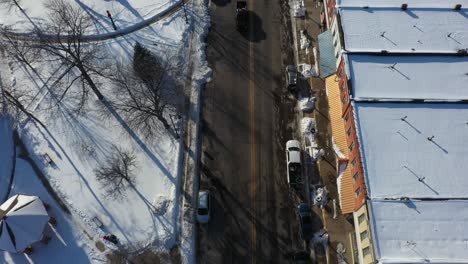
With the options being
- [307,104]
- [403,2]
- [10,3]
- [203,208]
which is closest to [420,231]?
[307,104]

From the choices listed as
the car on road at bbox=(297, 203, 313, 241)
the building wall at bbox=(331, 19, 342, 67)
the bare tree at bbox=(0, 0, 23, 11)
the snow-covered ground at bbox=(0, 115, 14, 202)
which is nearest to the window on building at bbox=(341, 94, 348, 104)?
the building wall at bbox=(331, 19, 342, 67)

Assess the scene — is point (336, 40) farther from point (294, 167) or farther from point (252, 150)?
point (252, 150)

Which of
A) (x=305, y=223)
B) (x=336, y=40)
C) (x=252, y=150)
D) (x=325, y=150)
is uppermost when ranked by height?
(x=336, y=40)

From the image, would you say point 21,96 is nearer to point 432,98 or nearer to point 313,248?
point 313,248

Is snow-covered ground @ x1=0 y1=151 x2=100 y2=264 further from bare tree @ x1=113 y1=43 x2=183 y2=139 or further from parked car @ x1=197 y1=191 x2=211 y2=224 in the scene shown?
bare tree @ x1=113 y1=43 x2=183 y2=139

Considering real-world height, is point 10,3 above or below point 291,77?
above

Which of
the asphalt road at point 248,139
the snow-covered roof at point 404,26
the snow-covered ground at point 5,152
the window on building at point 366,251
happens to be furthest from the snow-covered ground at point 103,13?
the window on building at point 366,251
